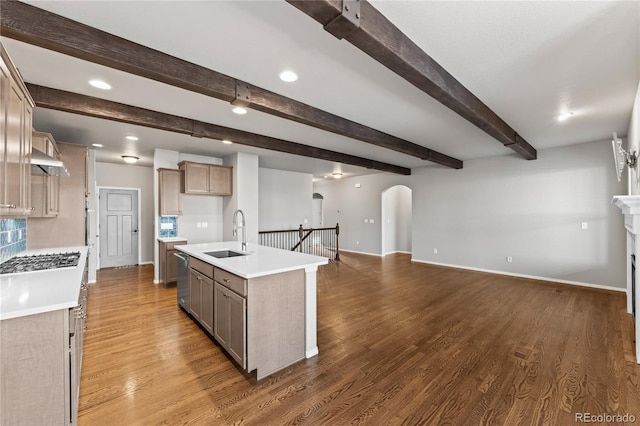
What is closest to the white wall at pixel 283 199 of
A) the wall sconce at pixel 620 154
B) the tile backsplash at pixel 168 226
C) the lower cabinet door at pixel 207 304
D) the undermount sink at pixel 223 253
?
the tile backsplash at pixel 168 226

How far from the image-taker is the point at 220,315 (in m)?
2.73

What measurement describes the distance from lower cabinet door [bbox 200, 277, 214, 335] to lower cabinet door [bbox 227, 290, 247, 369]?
49 cm

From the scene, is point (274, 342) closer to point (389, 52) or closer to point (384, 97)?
point (389, 52)

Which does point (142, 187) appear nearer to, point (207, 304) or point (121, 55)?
point (207, 304)

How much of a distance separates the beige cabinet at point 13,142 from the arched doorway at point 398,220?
8073 millimetres

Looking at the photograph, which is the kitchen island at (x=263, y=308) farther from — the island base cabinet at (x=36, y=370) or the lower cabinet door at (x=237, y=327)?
the island base cabinet at (x=36, y=370)

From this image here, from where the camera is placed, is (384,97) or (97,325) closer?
(384,97)

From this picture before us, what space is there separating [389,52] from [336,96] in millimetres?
1189

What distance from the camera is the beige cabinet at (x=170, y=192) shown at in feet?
17.4

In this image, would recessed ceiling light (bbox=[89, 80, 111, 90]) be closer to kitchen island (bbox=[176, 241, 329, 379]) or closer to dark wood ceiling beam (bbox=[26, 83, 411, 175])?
dark wood ceiling beam (bbox=[26, 83, 411, 175])

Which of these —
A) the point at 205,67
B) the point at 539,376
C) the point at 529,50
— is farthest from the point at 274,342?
the point at 529,50

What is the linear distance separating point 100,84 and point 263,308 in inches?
105

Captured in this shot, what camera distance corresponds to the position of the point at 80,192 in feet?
13.9

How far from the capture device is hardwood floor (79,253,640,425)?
1.97 meters
